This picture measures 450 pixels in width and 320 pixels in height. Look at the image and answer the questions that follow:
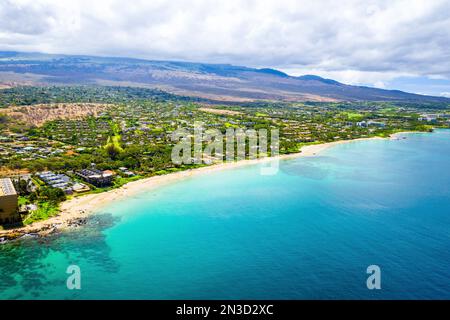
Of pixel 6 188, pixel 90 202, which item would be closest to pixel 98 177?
pixel 90 202

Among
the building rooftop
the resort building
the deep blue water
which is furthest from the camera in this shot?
the resort building

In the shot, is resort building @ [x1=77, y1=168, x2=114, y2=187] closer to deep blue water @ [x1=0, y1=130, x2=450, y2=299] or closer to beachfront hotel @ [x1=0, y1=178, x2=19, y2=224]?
deep blue water @ [x1=0, y1=130, x2=450, y2=299]

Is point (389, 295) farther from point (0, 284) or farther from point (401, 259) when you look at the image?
point (0, 284)

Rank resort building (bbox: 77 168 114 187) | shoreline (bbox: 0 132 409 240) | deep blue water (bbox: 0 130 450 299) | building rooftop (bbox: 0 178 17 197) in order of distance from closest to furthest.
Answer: deep blue water (bbox: 0 130 450 299) → shoreline (bbox: 0 132 409 240) → building rooftop (bbox: 0 178 17 197) → resort building (bbox: 77 168 114 187)

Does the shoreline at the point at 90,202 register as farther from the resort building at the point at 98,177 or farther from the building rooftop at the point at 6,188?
the building rooftop at the point at 6,188

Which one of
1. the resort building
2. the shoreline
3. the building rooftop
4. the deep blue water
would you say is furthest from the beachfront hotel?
the resort building

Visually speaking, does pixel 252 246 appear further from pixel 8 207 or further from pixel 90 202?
pixel 8 207

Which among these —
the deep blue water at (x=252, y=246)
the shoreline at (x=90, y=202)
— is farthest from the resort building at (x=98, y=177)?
the deep blue water at (x=252, y=246)

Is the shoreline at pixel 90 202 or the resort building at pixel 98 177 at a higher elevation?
the resort building at pixel 98 177
